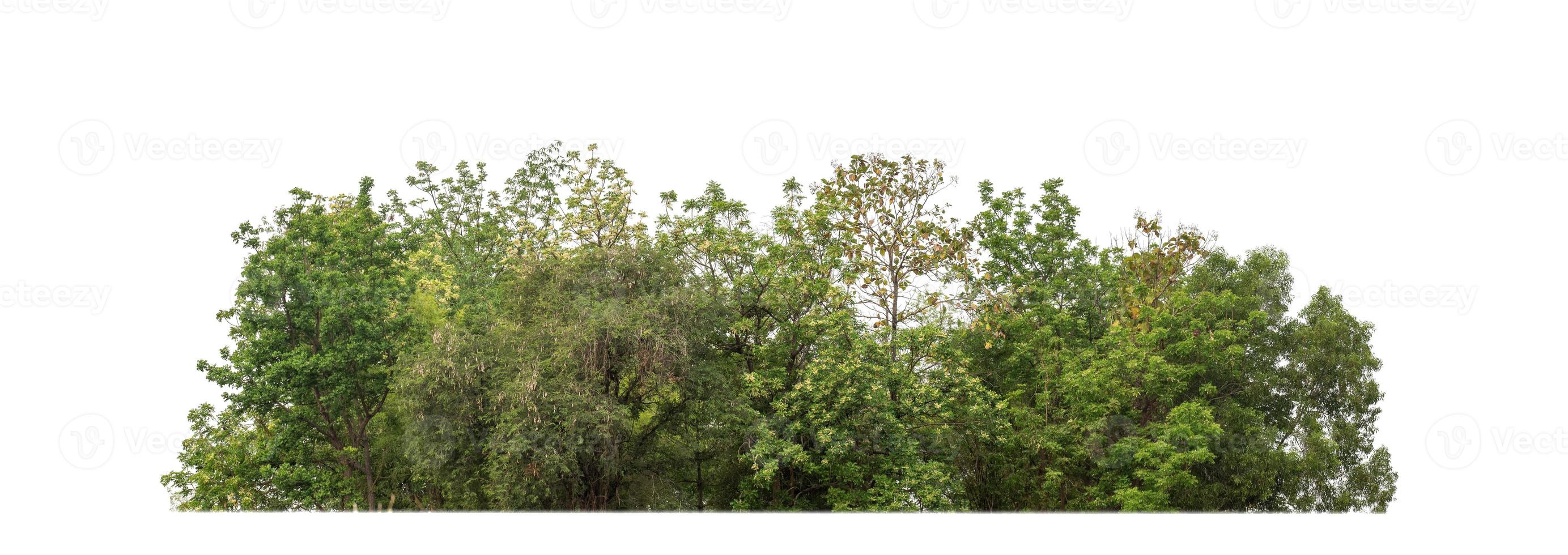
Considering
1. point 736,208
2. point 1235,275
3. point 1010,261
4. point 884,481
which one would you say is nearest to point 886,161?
point 736,208

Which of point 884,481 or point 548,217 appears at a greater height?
point 548,217

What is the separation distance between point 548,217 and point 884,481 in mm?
13447

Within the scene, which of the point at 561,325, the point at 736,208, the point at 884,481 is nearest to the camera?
the point at 561,325

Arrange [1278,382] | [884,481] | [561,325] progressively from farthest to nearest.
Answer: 1. [1278,382]
2. [884,481]
3. [561,325]

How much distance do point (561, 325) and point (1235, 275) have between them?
21.7m

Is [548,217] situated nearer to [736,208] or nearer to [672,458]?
[736,208]

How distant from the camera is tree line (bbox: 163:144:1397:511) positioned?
26.6 m

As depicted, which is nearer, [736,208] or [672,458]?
[672,458]

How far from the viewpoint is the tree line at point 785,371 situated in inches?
1049

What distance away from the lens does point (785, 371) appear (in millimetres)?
29250

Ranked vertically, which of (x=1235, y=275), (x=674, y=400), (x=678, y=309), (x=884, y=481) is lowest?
(x=884, y=481)

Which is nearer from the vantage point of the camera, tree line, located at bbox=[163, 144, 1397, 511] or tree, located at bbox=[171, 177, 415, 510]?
tree line, located at bbox=[163, 144, 1397, 511]

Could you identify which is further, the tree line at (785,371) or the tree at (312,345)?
the tree at (312,345)

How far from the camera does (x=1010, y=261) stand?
3662 centimetres
